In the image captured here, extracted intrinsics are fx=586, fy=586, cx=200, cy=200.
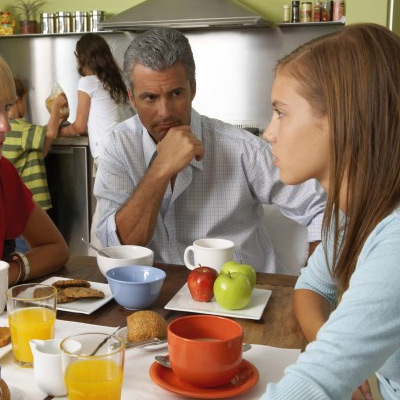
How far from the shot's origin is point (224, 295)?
1110 millimetres

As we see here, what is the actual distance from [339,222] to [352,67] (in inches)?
10.5

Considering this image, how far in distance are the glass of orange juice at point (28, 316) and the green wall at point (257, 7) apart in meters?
2.48

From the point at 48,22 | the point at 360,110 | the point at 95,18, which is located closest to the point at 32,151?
the point at 95,18

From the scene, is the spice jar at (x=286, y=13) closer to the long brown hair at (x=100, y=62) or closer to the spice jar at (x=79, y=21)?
the long brown hair at (x=100, y=62)

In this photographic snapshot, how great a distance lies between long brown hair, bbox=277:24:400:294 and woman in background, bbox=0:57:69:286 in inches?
30.3

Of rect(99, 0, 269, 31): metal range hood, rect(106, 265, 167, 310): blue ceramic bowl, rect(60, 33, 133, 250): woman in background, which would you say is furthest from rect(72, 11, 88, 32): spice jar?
rect(106, 265, 167, 310): blue ceramic bowl

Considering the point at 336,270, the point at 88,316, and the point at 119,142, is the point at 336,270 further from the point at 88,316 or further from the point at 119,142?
the point at 119,142

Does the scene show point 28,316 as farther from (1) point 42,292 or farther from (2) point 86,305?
(2) point 86,305

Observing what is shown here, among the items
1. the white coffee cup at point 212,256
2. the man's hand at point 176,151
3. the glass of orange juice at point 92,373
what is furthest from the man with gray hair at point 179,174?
the glass of orange juice at point 92,373

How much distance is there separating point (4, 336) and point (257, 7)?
4.12 m

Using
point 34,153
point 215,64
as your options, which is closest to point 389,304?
point 34,153

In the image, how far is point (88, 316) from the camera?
1098 mm

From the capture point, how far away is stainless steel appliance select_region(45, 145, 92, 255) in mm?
3754

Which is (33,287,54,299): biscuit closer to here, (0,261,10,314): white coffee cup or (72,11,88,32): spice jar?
(0,261,10,314): white coffee cup
